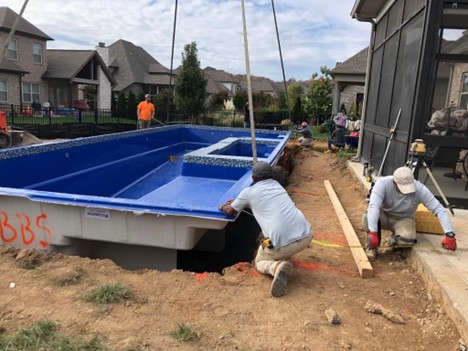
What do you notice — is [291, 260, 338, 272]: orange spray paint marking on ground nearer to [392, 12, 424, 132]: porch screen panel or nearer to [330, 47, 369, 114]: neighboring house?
[392, 12, 424, 132]: porch screen panel

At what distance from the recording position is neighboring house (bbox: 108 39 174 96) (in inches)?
1540

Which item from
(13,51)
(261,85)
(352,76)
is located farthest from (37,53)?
(261,85)

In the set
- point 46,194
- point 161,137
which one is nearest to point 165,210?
point 46,194

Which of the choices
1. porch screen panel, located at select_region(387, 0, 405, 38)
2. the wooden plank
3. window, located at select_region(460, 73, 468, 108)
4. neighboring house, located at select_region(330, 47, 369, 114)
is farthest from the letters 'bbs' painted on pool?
neighboring house, located at select_region(330, 47, 369, 114)

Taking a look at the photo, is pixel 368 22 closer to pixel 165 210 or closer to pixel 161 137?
pixel 161 137

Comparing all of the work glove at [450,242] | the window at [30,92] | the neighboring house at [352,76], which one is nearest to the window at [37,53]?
the window at [30,92]

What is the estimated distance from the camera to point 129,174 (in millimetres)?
8281

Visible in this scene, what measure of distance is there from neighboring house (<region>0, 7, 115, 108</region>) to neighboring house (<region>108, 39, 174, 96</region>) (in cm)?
503

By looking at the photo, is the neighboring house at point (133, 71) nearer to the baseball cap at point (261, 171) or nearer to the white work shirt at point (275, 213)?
the baseball cap at point (261, 171)

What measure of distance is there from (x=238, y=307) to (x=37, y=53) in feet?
100

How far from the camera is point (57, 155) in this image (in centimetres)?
644

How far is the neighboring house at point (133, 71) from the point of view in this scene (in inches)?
1540

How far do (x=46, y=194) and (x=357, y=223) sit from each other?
4192 millimetres

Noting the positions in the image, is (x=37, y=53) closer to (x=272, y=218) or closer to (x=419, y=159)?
(x=419, y=159)
